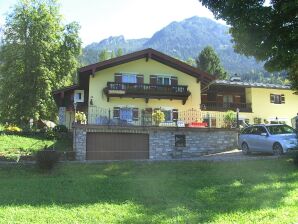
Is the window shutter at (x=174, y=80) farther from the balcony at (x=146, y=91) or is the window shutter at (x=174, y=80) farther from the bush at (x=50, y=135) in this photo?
the bush at (x=50, y=135)

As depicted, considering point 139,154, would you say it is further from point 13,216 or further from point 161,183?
point 13,216

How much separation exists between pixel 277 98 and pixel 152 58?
60.8ft

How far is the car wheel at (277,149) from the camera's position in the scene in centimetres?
2166

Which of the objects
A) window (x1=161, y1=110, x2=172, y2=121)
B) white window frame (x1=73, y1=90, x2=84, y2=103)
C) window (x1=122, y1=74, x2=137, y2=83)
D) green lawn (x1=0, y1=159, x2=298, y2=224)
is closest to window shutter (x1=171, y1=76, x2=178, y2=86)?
window (x1=161, y1=110, x2=172, y2=121)

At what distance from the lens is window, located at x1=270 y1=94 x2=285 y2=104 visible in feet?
152

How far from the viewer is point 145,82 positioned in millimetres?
34156

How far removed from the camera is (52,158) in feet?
61.2

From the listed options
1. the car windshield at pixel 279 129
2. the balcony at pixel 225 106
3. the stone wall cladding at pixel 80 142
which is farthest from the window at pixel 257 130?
the balcony at pixel 225 106

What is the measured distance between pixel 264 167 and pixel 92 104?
17.1 meters

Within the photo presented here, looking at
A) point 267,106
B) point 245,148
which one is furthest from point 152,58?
point 267,106

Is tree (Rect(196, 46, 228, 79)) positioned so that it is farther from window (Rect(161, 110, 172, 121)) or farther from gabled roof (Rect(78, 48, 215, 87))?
window (Rect(161, 110, 172, 121))

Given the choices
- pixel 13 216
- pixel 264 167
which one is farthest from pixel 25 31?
pixel 13 216

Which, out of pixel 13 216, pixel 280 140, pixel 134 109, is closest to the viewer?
pixel 13 216

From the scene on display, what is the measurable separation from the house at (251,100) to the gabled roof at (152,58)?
9.42 metres
